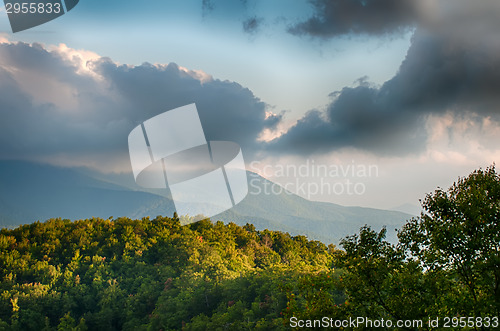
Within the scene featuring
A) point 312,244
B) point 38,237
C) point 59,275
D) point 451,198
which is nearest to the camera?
point 451,198

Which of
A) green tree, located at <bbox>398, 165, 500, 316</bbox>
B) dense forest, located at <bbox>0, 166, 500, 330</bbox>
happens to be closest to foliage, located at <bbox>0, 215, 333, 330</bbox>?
dense forest, located at <bbox>0, 166, 500, 330</bbox>

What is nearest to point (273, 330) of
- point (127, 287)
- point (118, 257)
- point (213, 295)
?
point (213, 295)

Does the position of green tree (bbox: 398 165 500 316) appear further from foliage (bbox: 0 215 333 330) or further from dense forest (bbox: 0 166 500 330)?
foliage (bbox: 0 215 333 330)

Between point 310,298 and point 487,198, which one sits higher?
point 487,198

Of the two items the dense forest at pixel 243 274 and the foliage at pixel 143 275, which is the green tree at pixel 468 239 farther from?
the foliage at pixel 143 275

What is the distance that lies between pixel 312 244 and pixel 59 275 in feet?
141

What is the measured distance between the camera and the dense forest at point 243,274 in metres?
14.5

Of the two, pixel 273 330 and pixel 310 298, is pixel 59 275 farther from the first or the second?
pixel 310 298

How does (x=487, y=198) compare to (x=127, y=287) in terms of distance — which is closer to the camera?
(x=487, y=198)

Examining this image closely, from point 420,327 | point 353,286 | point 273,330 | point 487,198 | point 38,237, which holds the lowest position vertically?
point 273,330

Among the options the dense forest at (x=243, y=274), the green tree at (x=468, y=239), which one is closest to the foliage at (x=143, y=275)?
the dense forest at (x=243, y=274)

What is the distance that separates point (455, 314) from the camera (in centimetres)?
1491

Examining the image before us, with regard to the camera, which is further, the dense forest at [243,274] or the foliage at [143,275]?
the foliage at [143,275]

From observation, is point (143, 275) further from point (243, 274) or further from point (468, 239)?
point (468, 239)
